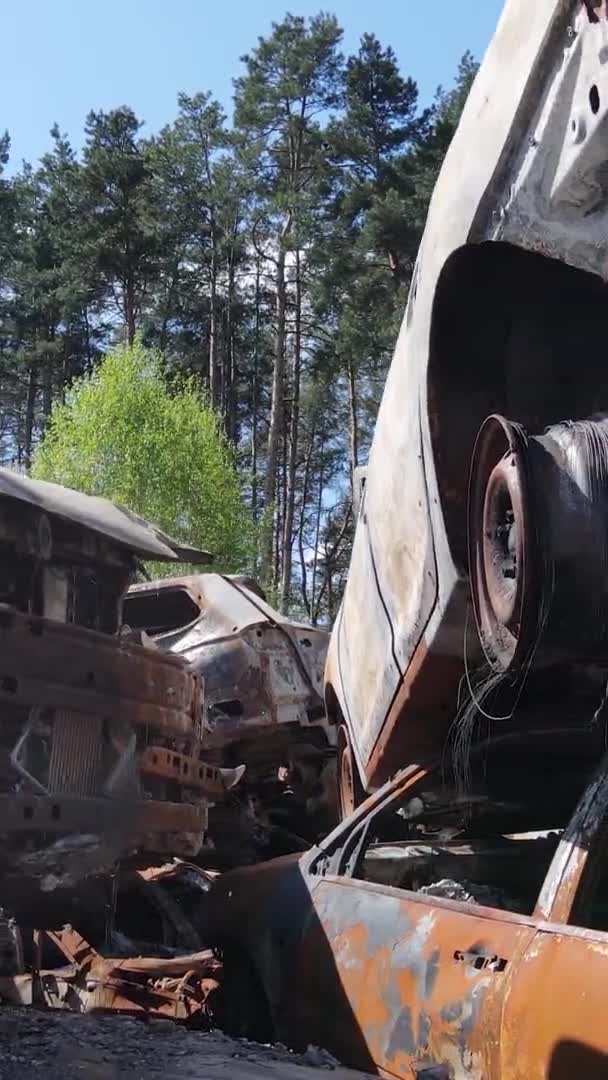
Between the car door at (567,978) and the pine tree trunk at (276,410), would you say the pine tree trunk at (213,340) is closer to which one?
the pine tree trunk at (276,410)

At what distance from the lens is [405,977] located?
2.88 meters

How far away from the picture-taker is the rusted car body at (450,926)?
2377 millimetres

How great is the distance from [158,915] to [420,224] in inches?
945

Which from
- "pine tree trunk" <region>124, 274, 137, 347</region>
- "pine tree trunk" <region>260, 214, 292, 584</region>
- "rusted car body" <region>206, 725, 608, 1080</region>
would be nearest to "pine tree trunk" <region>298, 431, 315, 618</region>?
"pine tree trunk" <region>260, 214, 292, 584</region>

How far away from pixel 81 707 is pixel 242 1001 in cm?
123

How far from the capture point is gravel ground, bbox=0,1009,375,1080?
2930 mm

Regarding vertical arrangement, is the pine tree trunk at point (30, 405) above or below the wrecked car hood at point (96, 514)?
above

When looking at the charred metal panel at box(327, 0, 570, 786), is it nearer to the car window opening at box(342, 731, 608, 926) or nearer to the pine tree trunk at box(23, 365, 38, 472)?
the car window opening at box(342, 731, 608, 926)

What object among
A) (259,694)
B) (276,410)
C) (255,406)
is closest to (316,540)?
(255,406)

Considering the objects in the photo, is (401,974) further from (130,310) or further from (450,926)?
(130,310)

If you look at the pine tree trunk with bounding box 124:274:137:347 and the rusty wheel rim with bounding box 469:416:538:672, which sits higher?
the pine tree trunk with bounding box 124:274:137:347

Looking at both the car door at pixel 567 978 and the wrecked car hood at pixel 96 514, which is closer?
the car door at pixel 567 978

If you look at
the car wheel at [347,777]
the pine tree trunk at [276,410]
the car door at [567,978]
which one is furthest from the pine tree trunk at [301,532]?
→ the car door at [567,978]

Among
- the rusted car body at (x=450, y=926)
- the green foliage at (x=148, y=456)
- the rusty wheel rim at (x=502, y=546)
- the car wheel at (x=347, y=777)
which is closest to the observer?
the rusted car body at (x=450, y=926)
